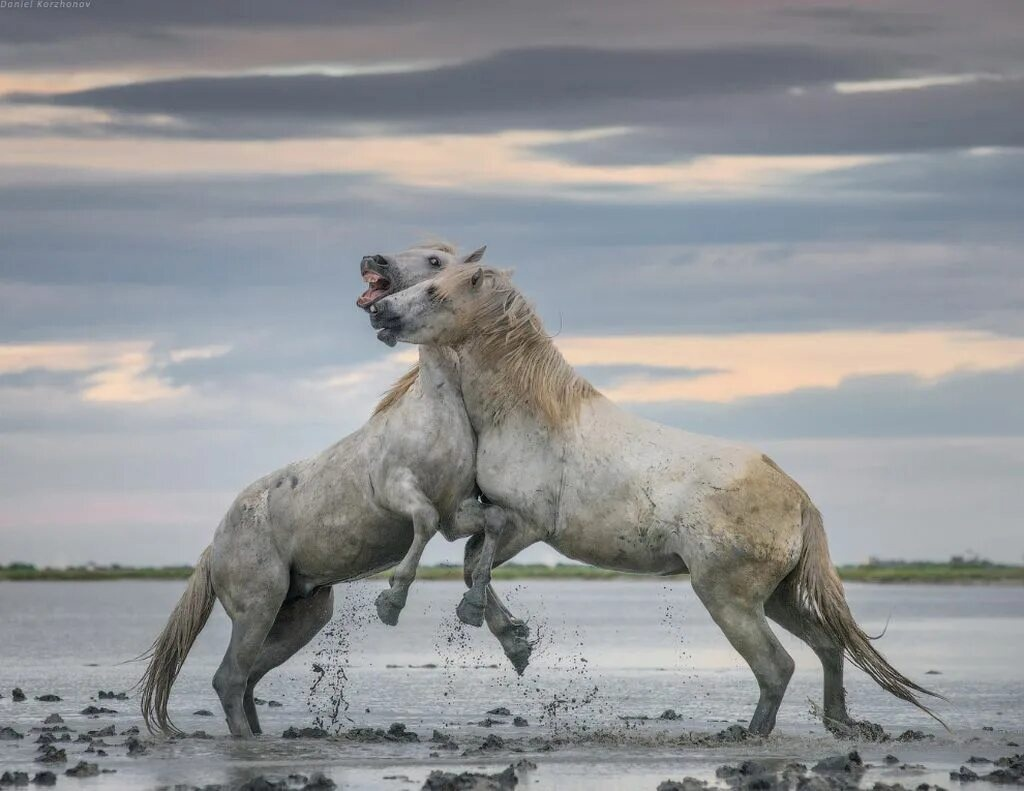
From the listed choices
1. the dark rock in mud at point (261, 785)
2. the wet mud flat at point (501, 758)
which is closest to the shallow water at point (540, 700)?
the wet mud flat at point (501, 758)

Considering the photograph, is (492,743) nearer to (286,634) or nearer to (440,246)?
(286,634)

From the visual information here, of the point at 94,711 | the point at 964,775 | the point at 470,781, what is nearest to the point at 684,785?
the point at 470,781

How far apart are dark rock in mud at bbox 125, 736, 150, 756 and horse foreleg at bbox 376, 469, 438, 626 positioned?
75.1 inches

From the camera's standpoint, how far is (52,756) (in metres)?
11.0

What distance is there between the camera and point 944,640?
26.0m

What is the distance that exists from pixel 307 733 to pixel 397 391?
2613 mm

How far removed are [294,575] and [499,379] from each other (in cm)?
220

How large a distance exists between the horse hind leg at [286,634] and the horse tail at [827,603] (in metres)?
3.47

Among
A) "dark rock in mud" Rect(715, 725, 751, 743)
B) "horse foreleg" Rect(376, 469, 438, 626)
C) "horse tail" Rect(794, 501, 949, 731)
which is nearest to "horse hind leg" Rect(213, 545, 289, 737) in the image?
"horse foreleg" Rect(376, 469, 438, 626)

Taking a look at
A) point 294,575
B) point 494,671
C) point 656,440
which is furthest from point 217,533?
point 494,671

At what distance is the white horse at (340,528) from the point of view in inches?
453

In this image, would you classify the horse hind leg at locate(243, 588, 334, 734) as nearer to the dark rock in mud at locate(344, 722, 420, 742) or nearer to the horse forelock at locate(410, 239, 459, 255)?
the dark rock in mud at locate(344, 722, 420, 742)

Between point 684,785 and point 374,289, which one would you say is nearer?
point 684,785

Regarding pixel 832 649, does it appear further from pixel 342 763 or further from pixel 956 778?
pixel 342 763
